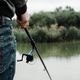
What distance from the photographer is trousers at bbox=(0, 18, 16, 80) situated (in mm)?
1113

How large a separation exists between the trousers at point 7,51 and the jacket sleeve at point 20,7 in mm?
64

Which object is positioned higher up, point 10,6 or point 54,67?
point 10,6

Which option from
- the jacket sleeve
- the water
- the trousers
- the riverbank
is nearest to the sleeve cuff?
the jacket sleeve

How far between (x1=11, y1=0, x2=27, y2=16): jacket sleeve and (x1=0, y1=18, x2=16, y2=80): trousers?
6 centimetres

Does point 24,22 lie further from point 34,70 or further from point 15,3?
point 34,70

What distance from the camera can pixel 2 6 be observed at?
3.72ft

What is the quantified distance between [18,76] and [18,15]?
3.57 m

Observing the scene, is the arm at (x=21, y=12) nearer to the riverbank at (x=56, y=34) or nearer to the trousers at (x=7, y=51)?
the trousers at (x=7, y=51)

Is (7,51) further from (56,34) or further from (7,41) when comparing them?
(56,34)

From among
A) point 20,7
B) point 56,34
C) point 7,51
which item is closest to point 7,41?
point 7,51

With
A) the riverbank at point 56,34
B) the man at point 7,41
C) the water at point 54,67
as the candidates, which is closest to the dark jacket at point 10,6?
the man at point 7,41

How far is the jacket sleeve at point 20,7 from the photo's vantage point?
1190mm

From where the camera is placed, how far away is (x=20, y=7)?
1.24 metres

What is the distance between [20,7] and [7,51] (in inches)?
6.6
